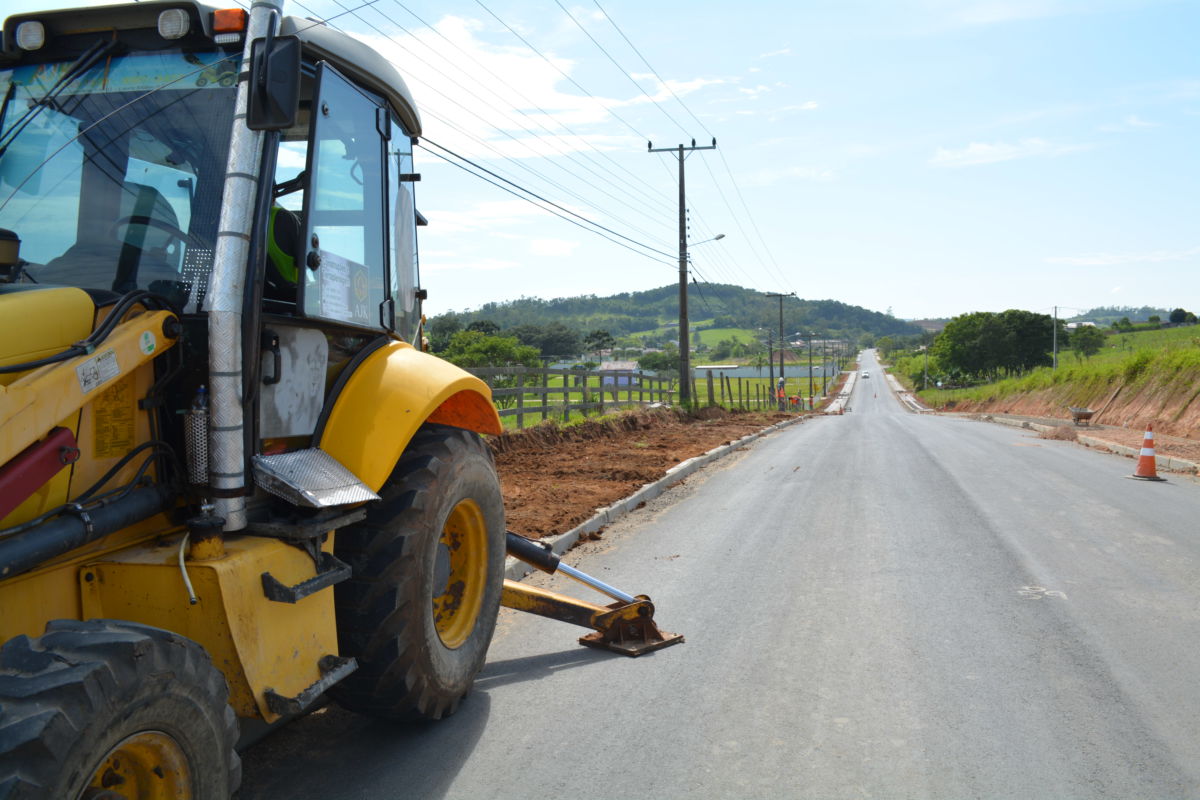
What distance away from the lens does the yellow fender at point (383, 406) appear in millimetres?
3709

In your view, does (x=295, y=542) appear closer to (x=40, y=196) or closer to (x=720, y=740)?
(x=40, y=196)

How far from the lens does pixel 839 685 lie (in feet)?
15.9

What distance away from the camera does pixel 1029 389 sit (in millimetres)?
51344

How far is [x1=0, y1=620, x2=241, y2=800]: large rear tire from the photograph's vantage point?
2086 mm

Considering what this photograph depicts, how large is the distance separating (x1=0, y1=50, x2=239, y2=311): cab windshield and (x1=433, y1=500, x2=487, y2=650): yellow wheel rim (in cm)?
182

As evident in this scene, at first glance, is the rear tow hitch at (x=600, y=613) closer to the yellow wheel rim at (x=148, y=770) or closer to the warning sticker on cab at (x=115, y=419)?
the warning sticker on cab at (x=115, y=419)

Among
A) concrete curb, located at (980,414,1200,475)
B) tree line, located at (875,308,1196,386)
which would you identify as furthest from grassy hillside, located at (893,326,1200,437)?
tree line, located at (875,308,1196,386)

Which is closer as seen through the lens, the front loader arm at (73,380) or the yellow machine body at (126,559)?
the front loader arm at (73,380)

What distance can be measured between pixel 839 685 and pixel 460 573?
2.13 m

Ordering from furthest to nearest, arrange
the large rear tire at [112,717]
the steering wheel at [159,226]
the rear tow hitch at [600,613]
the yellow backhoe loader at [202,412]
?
1. the rear tow hitch at [600,613]
2. the steering wheel at [159,226]
3. the yellow backhoe loader at [202,412]
4. the large rear tire at [112,717]

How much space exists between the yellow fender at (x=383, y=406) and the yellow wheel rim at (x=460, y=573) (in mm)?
698

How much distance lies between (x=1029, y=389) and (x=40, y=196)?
54876mm

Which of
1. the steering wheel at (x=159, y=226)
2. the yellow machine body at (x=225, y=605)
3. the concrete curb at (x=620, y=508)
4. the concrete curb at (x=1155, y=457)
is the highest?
the steering wheel at (x=159, y=226)

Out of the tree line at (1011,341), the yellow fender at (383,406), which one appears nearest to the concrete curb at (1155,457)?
the yellow fender at (383,406)
